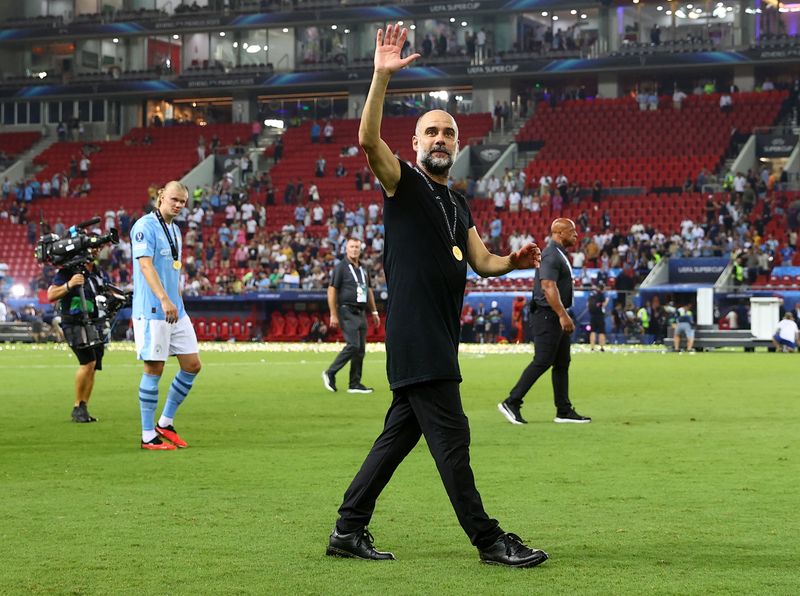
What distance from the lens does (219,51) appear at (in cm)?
6931

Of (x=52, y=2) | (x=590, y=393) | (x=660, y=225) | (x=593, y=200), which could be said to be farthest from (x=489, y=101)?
(x=590, y=393)

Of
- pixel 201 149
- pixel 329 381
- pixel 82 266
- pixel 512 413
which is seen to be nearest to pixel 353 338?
pixel 329 381

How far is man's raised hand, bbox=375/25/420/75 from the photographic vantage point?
19.8 feet

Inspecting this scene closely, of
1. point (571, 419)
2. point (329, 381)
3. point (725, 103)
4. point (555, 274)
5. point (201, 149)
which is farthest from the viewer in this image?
point (201, 149)

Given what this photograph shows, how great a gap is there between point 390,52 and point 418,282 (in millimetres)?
1086

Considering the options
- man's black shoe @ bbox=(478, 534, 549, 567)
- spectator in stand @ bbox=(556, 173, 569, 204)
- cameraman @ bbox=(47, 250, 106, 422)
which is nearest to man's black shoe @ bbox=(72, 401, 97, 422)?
cameraman @ bbox=(47, 250, 106, 422)

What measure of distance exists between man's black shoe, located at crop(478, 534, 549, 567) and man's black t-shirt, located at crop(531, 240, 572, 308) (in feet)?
24.5

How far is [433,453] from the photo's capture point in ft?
21.1

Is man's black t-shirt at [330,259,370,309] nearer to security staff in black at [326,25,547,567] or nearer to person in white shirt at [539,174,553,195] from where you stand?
security staff in black at [326,25,547,567]

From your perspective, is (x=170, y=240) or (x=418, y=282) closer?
(x=418, y=282)

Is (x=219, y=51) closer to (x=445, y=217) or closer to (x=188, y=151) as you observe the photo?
(x=188, y=151)

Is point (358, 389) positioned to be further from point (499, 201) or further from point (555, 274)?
point (499, 201)

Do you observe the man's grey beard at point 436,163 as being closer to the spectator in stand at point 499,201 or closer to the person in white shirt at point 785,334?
the person in white shirt at point 785,334

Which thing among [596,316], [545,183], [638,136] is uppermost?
[638,136]
